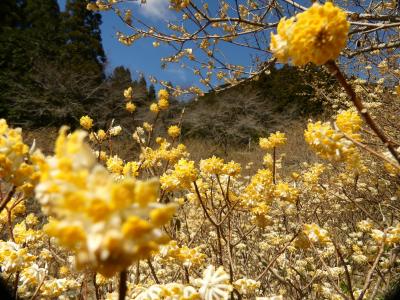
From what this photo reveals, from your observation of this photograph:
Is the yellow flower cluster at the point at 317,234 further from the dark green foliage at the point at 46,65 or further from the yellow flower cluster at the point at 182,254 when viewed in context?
the dark green foliage at the point at 46,65

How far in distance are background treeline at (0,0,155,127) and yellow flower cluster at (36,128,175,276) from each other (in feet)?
59.7

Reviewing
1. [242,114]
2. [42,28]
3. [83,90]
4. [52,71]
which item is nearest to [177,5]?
[83,90]

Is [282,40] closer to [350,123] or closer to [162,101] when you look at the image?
[350,123]

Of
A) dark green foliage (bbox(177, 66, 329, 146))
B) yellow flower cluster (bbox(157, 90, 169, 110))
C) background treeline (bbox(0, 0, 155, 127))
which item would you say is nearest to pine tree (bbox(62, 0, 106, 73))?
background treeline (bbox(0, 0, 155, 127))

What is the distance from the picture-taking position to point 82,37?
23750mm

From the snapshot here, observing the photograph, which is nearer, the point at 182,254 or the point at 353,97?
the point at 353,97

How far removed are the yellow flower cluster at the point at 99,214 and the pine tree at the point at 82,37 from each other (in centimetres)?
2259

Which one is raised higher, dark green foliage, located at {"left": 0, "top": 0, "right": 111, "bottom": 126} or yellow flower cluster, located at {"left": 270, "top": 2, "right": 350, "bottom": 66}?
dark green foliage, located at {"left": 0, "top": 0, "right": 111, "bottom": 126}

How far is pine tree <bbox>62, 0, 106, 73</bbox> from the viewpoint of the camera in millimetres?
22141

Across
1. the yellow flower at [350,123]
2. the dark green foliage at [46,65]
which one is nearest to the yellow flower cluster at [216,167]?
the yellow flower at [350,123]

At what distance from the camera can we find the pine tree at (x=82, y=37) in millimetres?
22141

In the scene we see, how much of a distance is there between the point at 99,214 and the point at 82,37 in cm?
2595

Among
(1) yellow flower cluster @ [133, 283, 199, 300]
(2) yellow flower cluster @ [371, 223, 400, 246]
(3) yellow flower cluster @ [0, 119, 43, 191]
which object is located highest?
(3) yellow flower cluster @ [0, 119, 43, 191]

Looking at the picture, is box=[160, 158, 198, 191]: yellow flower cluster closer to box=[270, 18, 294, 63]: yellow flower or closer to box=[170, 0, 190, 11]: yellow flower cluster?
box=[270, 18, 294, 63]: yellow flower
